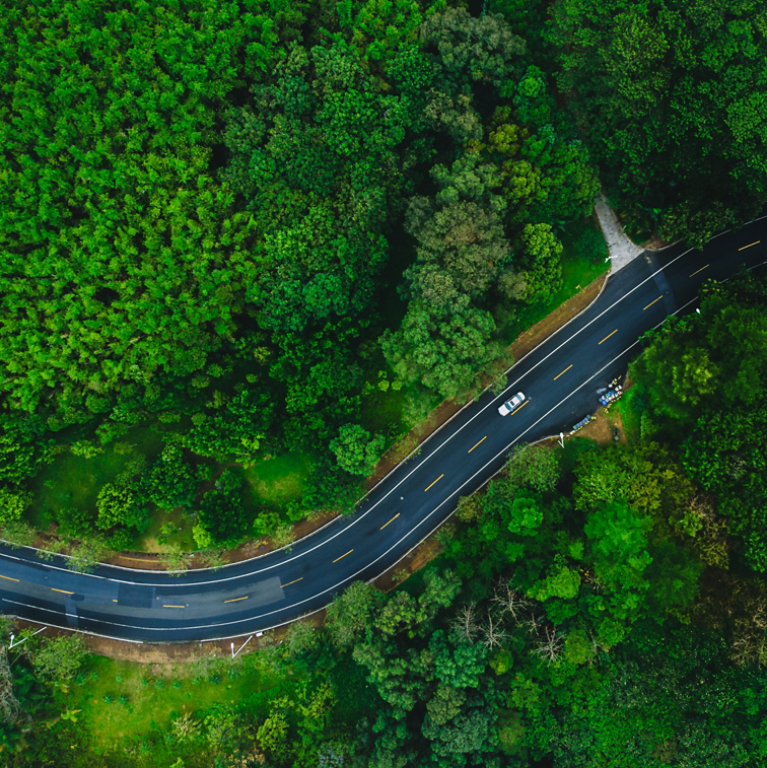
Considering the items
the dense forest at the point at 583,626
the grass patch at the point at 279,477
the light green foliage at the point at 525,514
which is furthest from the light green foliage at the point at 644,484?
the grass patch at the point at 279,477

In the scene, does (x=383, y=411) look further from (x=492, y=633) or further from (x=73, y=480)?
(x=73, y=480)

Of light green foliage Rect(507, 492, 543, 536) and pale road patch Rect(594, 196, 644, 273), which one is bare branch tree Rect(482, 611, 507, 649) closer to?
light green foliage Rect(507, 492, 543, 536)

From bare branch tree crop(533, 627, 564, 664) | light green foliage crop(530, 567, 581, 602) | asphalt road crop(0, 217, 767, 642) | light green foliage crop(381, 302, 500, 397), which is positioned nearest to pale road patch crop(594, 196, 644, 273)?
asphalt road crop(0, 217, 767, 642)

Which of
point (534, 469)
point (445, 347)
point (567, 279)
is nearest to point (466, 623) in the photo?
point (534, 469)

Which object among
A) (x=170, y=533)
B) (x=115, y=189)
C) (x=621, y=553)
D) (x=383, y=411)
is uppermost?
(x=115, y=189)

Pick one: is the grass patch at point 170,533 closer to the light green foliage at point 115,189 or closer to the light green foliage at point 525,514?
the light green foliage at point 115,189
